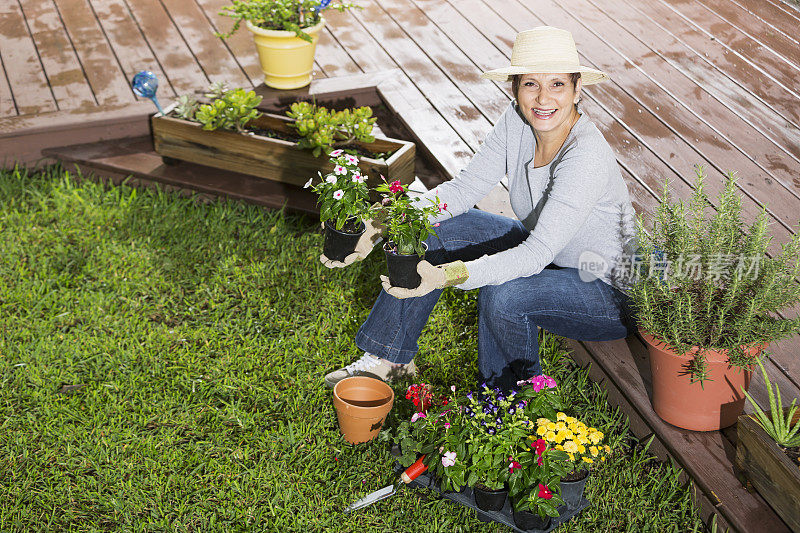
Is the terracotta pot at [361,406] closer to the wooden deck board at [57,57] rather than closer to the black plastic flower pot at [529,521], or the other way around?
the black plastic flower pot at [529,521]

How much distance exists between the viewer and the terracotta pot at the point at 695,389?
1.83 meters

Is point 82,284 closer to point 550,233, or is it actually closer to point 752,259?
point 550,233

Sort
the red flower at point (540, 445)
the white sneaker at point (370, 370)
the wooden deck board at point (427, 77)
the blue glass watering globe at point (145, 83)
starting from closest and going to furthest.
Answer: the red flower at point (540, 445), the white sneaker at point (370, 370), the blue glass watering globe at point (145, 83), the wooden deck board at point (427, 77)

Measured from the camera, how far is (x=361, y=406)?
7.04 ft

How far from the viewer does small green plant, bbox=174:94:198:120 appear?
3.14m

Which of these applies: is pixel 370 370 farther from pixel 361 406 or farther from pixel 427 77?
pixel 427 77

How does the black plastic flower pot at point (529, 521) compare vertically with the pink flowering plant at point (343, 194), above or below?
below

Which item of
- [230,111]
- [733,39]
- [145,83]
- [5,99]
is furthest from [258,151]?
[733,39]

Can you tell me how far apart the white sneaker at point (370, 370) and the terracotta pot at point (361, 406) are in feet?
0.36

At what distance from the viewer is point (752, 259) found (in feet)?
5.74

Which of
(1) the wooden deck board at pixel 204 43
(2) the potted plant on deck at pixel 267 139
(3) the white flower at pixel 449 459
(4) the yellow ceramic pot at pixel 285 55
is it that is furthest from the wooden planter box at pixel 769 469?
(1) the wooden deck board at pixel 204 43

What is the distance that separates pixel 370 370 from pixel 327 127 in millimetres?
1112

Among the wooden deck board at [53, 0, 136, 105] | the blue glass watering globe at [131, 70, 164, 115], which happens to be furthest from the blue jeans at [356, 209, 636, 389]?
the wooden deck board at [53, 0, 136, 105]

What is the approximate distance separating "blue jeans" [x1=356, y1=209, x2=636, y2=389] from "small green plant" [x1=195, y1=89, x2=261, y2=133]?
1.22 meters
